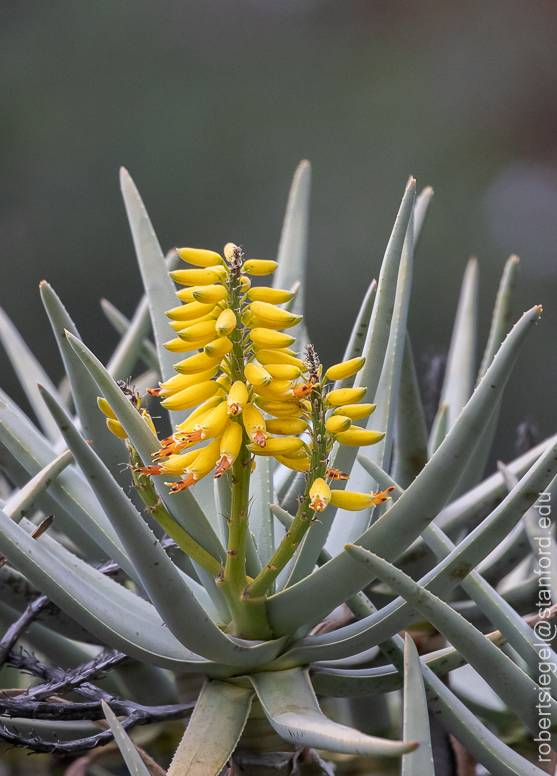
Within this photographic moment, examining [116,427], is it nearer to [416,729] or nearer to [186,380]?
[186,380]

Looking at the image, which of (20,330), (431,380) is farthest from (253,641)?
(20,330)

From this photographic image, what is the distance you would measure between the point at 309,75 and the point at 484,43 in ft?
1.15

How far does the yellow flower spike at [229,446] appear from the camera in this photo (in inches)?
10.3

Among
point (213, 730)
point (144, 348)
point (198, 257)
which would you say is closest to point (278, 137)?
point (144, 348)

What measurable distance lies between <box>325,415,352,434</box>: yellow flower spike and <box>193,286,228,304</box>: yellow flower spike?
7cm

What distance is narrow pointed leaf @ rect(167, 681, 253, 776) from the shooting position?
0.26 m

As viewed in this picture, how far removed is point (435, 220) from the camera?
4.50ft

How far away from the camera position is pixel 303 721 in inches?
9.6

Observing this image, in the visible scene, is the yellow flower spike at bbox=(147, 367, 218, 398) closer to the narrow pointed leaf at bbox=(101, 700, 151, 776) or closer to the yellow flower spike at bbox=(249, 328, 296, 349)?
the yellow flower spike at bbox=(249, 328, 296, 349)

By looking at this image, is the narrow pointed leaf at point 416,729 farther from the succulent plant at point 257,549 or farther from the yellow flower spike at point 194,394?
the yellow flower spike at point 194,394

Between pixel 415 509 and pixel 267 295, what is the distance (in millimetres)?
108

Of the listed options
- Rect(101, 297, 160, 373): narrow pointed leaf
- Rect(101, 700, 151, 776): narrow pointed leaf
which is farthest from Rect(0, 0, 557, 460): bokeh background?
Rect(101, 700, 151, 776): narrow pointed leaf

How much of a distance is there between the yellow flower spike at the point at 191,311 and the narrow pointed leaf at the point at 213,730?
0.16 meters

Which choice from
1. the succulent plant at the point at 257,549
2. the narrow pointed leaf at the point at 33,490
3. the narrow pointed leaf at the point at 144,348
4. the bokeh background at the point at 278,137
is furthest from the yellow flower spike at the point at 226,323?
the bokeh background at the point at 278,137
